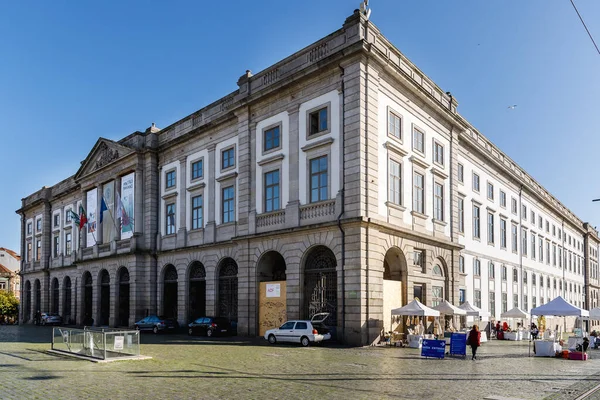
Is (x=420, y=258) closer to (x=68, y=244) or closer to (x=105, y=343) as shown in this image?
(x=105, y=343)

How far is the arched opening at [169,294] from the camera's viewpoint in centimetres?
4358

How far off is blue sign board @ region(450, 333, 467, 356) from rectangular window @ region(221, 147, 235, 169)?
62.2 feet

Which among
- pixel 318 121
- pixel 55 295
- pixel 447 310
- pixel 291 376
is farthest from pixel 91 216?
pixel 291 376

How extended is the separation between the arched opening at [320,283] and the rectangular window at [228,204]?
8.57m

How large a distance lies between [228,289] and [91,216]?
21.1 metres

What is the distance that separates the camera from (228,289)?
3762 cm

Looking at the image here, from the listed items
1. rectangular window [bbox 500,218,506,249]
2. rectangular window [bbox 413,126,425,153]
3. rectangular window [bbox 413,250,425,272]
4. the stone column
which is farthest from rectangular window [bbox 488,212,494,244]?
the stone column

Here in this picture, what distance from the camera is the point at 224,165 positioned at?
38.2 meters

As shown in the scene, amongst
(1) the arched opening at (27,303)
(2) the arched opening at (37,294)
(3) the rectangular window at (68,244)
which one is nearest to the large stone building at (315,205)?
(3) the rectangular window at (68,244)

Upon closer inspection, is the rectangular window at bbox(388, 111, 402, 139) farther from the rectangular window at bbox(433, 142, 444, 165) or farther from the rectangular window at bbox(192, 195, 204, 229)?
the rectangular window at bbox(192, 195, 204, 229)

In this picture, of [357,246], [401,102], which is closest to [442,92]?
[401,102]

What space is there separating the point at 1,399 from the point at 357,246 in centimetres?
1771

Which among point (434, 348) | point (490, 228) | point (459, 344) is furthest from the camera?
point (490, 228)

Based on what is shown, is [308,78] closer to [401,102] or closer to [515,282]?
[401,102]
